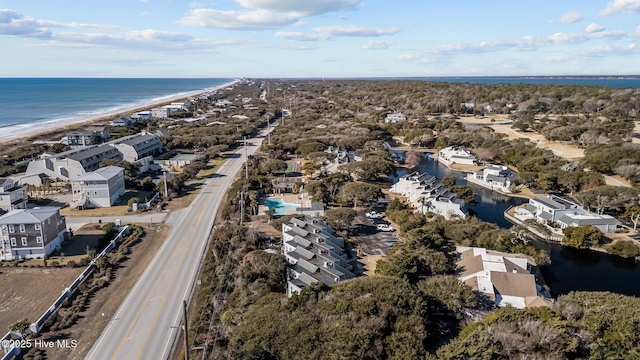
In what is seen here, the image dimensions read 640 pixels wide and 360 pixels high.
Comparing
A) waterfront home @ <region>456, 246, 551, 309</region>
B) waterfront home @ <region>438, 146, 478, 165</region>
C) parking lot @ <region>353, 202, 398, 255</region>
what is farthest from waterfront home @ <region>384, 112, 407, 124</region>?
waterfront home @ <region>456, 246, 551, 309</region>

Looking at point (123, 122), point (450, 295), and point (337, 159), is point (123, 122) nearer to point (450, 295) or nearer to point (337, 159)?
point (337, 159)

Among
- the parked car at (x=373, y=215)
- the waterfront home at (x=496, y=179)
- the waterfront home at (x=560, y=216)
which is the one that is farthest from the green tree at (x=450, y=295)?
the waterfront home at (x=496, y=179)

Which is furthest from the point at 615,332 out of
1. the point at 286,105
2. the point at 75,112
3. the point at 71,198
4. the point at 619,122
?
the point at 75,112

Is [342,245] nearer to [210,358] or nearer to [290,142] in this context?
[210,358]

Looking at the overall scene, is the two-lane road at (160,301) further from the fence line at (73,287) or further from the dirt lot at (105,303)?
the fence line at (73,287)

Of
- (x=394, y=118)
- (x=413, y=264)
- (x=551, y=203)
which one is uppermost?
(x=394, y=118)

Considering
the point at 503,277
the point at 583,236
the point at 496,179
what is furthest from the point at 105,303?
the point at 496,179
